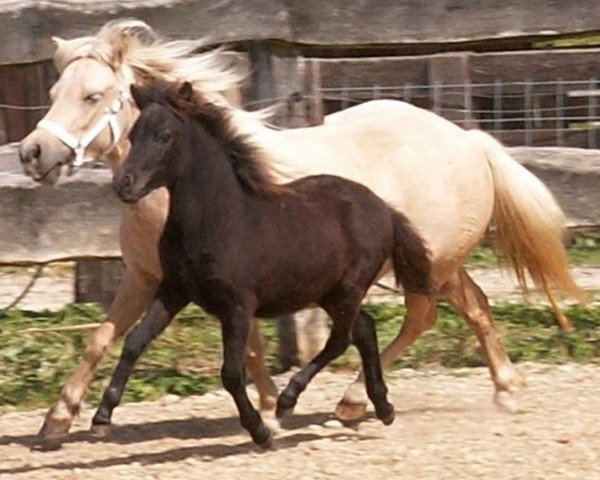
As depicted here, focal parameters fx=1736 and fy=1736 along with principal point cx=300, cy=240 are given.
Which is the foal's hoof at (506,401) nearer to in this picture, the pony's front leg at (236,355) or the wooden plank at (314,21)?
the pony's front leg at (236,355)

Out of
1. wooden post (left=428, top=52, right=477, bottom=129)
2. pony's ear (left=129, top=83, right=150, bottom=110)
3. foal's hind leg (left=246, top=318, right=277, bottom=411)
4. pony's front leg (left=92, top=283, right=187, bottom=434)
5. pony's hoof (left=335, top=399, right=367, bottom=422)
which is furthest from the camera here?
wooden post (left=428, top=52, right=477, bottom=129)

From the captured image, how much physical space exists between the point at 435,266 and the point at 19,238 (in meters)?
1.75

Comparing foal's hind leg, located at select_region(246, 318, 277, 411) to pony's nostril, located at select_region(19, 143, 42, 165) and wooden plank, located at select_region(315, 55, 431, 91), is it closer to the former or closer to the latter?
pony's nostril, located at select_region(19, 143, 42, 165)

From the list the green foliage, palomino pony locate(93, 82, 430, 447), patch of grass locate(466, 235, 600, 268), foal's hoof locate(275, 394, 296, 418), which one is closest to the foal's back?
palomino pony locate(93, 82, 430, 447)

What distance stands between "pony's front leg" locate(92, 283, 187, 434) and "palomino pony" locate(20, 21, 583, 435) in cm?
37

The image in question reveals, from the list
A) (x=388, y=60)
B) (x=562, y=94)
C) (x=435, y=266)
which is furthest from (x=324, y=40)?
(x=562, y=94)

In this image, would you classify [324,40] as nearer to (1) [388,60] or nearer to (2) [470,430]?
(2) [470,430]

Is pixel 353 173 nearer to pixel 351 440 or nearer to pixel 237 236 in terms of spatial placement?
pixel 237 236

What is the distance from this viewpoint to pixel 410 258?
650 cm

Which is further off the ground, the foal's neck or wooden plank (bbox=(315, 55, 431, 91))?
the foal's neck

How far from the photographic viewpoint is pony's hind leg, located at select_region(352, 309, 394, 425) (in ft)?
21.2

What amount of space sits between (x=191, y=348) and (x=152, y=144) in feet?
7.93

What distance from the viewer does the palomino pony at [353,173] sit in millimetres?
6375

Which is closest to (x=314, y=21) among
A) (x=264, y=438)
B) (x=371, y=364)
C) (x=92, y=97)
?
(x=92, y=97)
